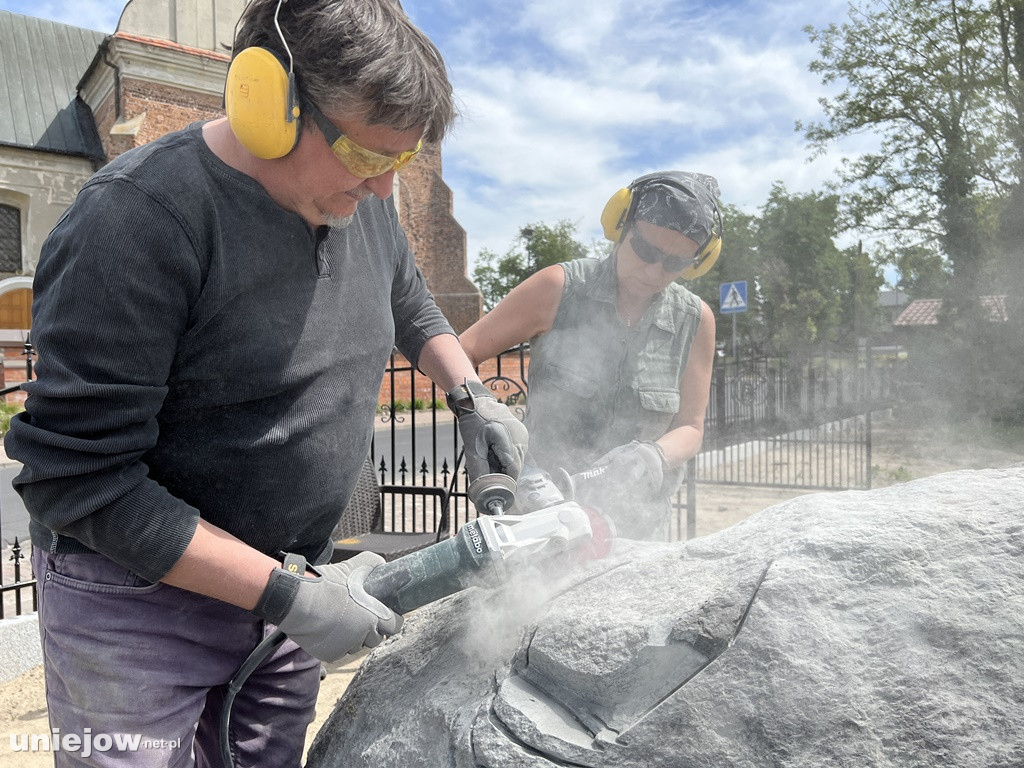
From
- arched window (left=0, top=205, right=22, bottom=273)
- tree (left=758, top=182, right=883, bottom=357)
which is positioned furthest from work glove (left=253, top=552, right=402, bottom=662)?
tree (left=758, top=182, right=883, bottom=357)

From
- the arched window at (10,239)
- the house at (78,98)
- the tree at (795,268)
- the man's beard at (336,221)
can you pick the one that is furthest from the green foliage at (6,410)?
the tree at (795,268)

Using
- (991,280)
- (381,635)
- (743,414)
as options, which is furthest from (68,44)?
(381,635)

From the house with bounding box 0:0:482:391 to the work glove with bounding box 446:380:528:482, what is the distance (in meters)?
15.8

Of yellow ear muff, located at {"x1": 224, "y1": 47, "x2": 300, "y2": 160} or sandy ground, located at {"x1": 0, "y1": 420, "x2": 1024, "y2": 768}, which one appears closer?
yellow ear muff, located at {"x1": 224, "y1": 47, "x2": 300, "y2": 160}

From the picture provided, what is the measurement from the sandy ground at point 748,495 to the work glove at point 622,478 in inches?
73.9

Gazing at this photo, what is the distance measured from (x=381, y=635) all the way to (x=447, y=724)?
0.71 feet

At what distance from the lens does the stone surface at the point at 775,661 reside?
1.24m

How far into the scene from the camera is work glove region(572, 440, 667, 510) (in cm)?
223

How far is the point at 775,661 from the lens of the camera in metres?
1.29

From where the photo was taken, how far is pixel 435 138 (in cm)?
145

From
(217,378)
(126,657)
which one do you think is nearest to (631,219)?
(217,378)

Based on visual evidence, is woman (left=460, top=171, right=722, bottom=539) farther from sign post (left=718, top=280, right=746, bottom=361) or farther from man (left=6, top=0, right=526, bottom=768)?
sign post (left=718, top=280, right=746, bottom=361)

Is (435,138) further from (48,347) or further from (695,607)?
(695,607)

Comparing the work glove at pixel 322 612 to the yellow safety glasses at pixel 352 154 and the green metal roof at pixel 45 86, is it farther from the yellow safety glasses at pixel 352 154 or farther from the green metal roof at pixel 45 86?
the green metal roof at pixel 45 86
